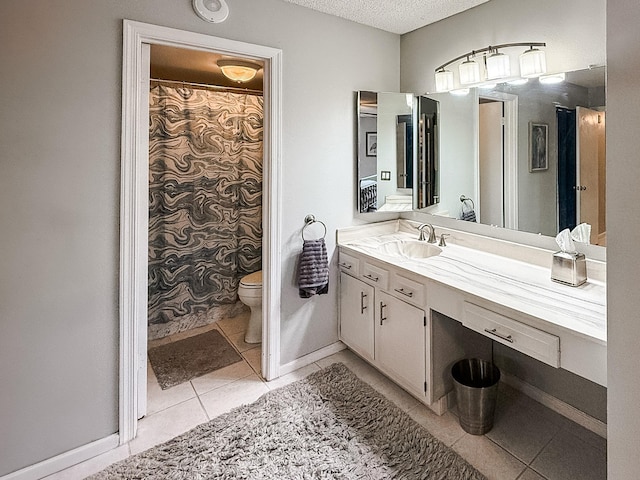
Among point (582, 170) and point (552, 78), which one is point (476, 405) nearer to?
point (582, 170)

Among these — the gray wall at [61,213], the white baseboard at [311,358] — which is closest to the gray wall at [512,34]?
the gray wall at [61,213]

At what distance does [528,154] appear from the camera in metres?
1.96

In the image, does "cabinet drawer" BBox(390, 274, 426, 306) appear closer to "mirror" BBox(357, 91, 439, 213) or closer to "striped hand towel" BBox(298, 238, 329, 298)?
"striped hand towel" BBox(298, 238, 329, 298)

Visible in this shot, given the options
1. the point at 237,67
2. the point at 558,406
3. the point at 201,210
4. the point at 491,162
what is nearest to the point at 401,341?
the point at 558,406

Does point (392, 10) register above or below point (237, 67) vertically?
above

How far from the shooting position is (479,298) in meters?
1.56

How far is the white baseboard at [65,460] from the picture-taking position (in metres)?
1.56

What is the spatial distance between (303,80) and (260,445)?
2055mm

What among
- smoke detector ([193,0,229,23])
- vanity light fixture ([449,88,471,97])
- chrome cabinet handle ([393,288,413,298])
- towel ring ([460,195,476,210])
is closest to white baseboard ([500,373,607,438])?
chrome cabinet handle ([393,288,413,298])

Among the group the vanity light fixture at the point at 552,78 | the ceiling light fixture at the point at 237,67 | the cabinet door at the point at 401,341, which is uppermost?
the ceiling light fixture at the point at 237,67

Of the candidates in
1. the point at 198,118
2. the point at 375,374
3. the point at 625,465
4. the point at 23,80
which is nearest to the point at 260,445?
the point at 375,374

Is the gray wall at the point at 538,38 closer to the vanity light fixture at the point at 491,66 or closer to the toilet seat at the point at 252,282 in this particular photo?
the vanity light fixture at the point at 491,66

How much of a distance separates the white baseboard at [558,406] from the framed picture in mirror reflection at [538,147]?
4.10 feet

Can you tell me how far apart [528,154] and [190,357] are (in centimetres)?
256
